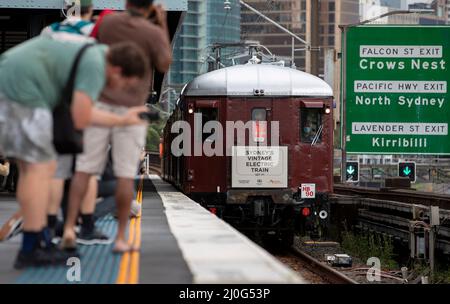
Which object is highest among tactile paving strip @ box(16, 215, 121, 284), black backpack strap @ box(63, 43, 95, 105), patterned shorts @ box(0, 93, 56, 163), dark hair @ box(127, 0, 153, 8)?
Answer: dark hair @ box(127, 0, 153, 8)

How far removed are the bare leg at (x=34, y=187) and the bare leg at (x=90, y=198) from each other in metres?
0.87

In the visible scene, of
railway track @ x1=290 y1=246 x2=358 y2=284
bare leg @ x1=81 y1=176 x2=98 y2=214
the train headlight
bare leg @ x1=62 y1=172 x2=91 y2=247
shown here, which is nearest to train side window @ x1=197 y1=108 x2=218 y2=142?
the train headlight

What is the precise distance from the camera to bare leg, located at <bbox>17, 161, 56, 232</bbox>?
644 cm

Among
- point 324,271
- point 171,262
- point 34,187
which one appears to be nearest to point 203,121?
point 324,271

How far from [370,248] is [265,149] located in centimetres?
372

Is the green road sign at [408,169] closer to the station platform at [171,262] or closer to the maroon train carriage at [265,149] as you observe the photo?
Answer: the maroon train carriage at [265,149]

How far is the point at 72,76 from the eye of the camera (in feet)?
20.9

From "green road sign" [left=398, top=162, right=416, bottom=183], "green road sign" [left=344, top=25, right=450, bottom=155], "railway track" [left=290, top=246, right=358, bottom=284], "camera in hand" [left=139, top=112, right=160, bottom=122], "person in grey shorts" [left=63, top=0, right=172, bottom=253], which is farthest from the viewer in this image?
"green road sign" [left=398, top=162, right=416, bottom=183]

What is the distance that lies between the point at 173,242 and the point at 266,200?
9.40m

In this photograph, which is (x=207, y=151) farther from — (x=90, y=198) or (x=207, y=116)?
(x=90, y=198)

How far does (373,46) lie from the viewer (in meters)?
24.4

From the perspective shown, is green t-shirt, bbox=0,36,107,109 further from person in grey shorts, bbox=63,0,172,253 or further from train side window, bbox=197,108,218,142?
train side window, bbox=197,108,218,142
